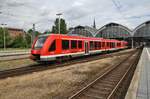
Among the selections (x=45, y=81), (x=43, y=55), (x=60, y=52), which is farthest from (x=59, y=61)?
(x=45, y=81)

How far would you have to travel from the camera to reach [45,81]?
35.4 feet

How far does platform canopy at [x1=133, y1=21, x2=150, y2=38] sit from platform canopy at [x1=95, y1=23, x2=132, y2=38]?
346 centimetres

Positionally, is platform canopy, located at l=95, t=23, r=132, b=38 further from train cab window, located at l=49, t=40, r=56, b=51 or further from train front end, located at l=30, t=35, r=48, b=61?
train front end, located at l=30, t=35, r=48, b=61

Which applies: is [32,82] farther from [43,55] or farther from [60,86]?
[43,55]

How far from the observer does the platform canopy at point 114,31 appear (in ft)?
316

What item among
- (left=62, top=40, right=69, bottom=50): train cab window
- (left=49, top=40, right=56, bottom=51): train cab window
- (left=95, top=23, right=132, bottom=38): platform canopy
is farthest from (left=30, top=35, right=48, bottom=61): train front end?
(left=95, top=23, right=132, bottom=38): platform canopy

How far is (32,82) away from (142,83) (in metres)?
6.11

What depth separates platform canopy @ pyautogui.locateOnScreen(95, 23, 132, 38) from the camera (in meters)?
96.4

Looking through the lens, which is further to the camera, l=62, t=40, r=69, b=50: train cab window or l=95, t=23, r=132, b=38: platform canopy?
l=95, t=23, r=132, b=38: platform canopy

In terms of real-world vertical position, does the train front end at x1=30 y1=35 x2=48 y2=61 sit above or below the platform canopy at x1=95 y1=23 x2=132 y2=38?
below

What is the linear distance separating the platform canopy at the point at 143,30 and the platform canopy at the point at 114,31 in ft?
11.3

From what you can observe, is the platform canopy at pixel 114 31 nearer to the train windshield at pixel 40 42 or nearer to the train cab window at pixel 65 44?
the train cab window at pixel 65 44

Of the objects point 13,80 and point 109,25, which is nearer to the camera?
point 13,80

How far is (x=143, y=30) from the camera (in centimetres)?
9319
